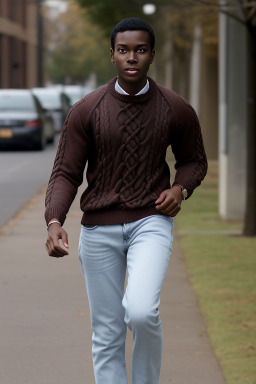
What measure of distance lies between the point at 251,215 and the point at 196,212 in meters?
2.84

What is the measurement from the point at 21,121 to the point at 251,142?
15779mm

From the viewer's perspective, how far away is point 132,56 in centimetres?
396

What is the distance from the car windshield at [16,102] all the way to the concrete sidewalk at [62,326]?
56.2 ft

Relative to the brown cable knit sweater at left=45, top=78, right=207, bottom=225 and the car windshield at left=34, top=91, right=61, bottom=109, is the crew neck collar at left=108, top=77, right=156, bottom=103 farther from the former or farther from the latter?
the car windshield at left=34, top=91, right=61, bottom=109

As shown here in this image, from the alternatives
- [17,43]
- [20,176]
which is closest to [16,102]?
[20,176]

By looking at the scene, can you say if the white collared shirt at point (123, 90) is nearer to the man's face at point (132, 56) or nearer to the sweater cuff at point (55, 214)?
the man's face at point (132, 56)

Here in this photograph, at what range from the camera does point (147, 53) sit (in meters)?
4.00

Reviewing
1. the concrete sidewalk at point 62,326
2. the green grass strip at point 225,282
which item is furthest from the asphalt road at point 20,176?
the concrete sidewalk at point 62,326

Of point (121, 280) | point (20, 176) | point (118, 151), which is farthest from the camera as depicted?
point (20, 176)

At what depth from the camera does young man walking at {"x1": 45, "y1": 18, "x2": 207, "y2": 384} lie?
398 centimetres

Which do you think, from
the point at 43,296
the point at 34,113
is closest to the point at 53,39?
the point at 34,113

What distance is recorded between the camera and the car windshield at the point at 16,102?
88.2ft

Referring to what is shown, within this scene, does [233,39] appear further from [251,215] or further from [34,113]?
[34,113]

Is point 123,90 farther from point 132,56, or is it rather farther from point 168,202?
point 168,202
